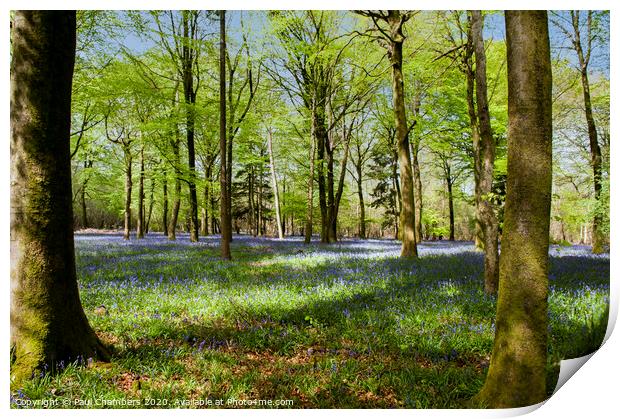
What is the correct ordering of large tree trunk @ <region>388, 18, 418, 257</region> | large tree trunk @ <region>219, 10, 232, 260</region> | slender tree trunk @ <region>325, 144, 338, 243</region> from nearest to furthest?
large tree trunk @ <region>219, 10, 232, 260</region>, large tree trunk @ <region>388, 18, 418, 257</region>, slender tree trunk @ <region>325, 144, 338, 243</region>

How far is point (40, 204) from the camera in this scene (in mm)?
2832

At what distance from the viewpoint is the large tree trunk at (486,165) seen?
5250 mm

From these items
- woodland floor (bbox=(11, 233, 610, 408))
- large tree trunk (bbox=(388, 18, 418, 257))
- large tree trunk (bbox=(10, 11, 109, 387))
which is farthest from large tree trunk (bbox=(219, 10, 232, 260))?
large tree trunk (bbox=(10, 11, 109, 387))

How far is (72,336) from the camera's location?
291cm

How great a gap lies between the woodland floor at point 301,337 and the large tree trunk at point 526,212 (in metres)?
0.53

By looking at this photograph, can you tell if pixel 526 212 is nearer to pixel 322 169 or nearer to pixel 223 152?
pixel 223 152

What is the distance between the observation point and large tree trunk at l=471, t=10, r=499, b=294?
5.25 meters

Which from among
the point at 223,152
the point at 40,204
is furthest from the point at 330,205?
the point at 40,204

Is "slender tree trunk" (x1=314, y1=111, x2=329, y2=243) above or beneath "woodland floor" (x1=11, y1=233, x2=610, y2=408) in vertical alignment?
above

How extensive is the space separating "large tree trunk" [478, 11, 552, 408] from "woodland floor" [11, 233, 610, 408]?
53 centimetres

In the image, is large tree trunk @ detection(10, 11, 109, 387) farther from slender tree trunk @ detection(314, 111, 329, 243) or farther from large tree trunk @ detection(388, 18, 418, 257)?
slender tree trunk @ detection(314, 111, 329, 243)

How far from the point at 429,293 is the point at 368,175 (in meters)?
25.7

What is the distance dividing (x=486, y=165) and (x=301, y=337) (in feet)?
13.3

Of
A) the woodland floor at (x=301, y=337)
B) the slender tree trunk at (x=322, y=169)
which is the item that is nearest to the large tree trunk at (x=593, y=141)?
the woodland floor at (x=301, y=337)
